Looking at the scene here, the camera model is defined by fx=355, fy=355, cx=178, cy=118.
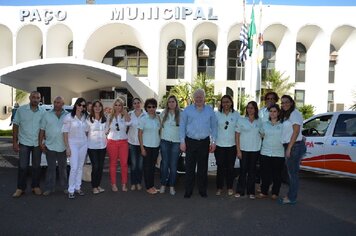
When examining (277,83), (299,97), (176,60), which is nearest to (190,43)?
(176,60)

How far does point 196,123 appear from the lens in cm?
612

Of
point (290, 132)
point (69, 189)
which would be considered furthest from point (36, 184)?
point (290, 132)

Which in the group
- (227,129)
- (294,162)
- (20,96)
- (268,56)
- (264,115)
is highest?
(268,56)

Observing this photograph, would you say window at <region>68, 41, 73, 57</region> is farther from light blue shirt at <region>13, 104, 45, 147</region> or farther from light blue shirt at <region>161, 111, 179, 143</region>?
light blue shirt at <region>161, 111, 179, 143</region>

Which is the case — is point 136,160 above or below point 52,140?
below

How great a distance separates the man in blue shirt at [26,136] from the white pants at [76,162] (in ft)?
2.01

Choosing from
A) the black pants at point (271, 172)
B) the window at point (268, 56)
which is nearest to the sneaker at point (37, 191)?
the black pants at point (271, 172)

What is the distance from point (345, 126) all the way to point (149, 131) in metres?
3.99

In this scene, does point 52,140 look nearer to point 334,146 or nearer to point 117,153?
point 117,153

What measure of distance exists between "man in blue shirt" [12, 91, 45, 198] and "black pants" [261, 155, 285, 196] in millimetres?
3969

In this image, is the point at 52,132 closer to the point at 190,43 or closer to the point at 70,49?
the point at 190,43

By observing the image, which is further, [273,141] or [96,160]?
[96,160]

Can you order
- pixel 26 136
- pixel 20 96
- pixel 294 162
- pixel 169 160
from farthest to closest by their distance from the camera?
pixel 20 96
pixel 169 160
pixel 26 136
pixel 294 162

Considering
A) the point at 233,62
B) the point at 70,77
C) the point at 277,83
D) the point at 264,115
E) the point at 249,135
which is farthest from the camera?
the point at 233,62
